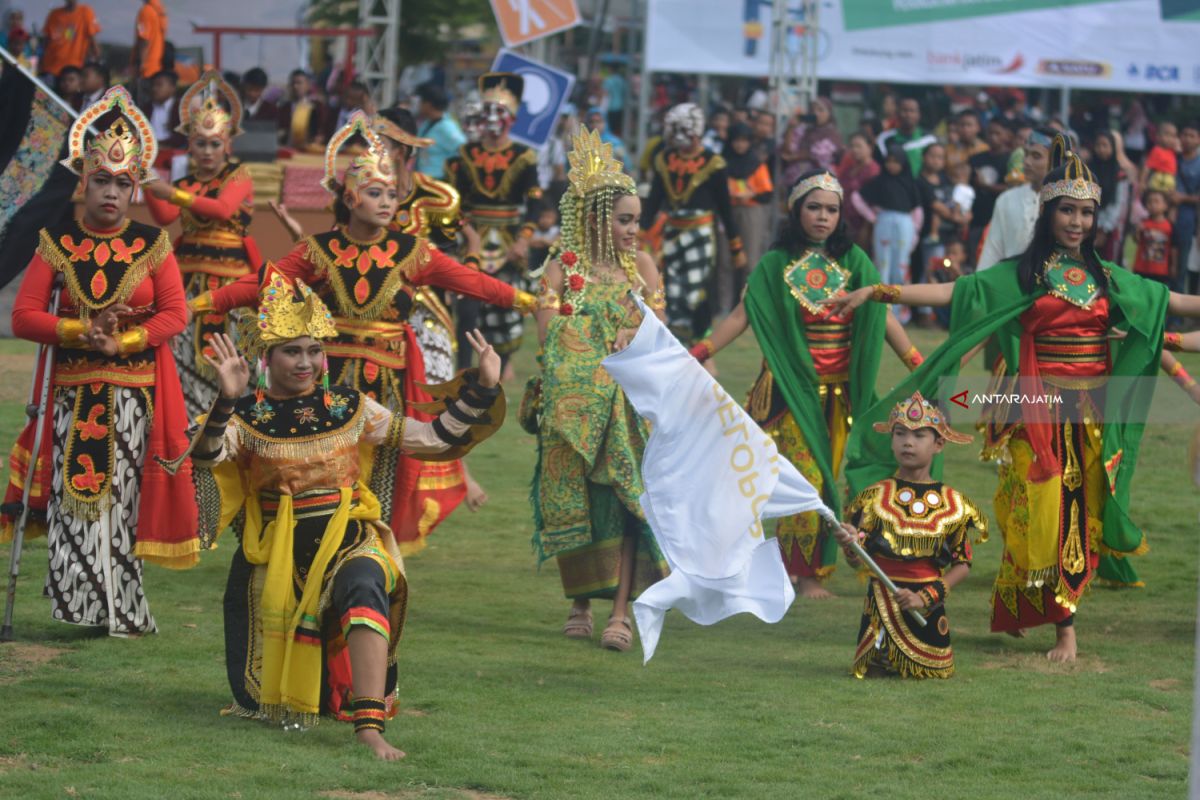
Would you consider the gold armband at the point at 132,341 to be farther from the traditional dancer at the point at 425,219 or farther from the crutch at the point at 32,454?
the traditional dancer at the point at 425,219

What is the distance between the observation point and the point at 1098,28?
78.6 ft

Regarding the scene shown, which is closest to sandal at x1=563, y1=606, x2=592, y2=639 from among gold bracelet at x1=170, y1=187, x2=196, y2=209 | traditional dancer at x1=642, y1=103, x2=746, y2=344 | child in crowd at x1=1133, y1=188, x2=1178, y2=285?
gold bracelet at x1=170, y1=187, x2=196, y2=209

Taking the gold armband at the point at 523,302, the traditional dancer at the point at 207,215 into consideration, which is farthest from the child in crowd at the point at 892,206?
the gold armband at the point at 523,302

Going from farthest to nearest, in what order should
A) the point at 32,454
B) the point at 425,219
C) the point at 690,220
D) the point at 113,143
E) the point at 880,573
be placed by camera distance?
the point at 690,220, the point at 425,219, the point at 32,454, the point at 113,143, the point at 880,573

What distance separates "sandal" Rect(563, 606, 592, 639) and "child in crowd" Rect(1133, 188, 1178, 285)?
11.8m

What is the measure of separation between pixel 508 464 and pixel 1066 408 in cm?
536

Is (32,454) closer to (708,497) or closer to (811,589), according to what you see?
(708,497)

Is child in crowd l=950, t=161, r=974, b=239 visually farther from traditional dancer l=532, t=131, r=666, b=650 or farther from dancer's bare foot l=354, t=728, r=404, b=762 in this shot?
dancer's bare foot l=354, t=728, r=404, b=762

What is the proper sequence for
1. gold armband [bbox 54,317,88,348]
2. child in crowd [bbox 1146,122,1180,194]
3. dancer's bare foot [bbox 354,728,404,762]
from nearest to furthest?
dancer's bare foot [bbox 354,728,404,762] < gold armband [bbox 54,317,88,348] < child in crowd [bbox 1146,122,1180,194]

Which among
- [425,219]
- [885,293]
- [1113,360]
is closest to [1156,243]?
[425,219]

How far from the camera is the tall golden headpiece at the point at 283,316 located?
21.1 feet

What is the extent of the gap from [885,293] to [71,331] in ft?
10.8

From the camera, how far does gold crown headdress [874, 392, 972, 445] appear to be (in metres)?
7.59

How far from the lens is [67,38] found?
67.4 ft
